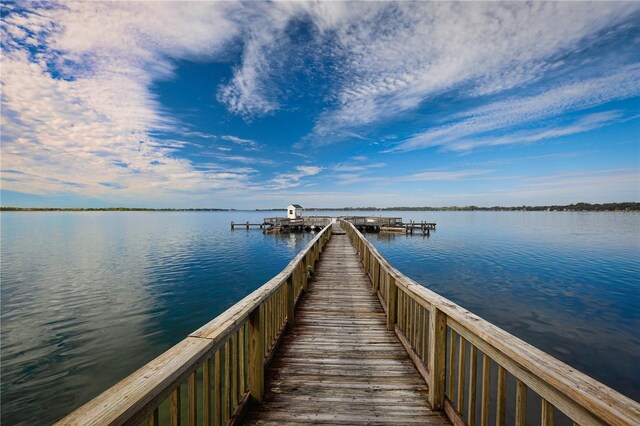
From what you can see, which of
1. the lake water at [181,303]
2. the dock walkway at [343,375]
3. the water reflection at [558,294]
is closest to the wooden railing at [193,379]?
the dock walkway at [343,375]

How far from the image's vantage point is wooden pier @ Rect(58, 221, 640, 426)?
1463 mm

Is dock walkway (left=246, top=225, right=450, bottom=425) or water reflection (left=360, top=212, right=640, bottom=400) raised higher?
dock walkway (left=246, top=225, right=450, bottom=425)

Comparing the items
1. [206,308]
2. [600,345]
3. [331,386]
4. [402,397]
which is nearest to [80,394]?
[206,308]

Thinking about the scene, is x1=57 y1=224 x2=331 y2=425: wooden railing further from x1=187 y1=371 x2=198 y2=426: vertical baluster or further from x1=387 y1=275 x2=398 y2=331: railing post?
x1=387 y1=275 x2=398 y2=331: railing post

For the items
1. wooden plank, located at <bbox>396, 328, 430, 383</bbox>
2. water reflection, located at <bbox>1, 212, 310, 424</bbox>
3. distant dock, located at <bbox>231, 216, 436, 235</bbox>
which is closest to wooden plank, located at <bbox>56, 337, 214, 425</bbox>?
wooden plank, located at <bbox>396, 328, 430, 383</bbox>

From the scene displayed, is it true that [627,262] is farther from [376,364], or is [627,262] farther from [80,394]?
[80,394]

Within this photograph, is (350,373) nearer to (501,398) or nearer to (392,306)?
(392,306)

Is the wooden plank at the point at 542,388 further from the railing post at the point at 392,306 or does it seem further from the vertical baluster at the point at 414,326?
the railing post at the point at 392,306

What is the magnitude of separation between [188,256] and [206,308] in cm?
1379

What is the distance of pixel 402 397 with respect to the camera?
3.36 meters

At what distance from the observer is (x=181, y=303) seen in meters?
12.7

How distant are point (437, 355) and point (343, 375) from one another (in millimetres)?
1406

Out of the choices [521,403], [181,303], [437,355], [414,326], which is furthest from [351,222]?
[521,403]

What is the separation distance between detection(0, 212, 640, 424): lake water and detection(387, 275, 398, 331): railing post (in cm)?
691
